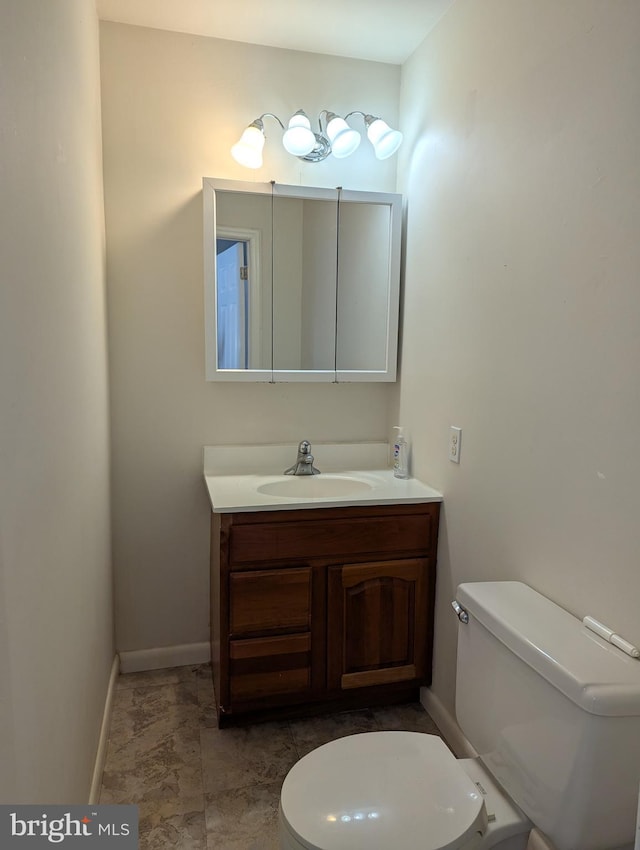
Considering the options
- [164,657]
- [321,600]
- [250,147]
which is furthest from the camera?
[164,657]

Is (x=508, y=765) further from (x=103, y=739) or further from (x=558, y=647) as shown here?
(x=103, y=739)

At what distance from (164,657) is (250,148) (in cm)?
202

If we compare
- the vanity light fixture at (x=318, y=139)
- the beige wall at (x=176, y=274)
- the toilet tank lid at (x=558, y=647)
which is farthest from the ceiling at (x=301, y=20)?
the toilet tank lid at (x=558, y=647)

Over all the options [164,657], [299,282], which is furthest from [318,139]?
[164,657]

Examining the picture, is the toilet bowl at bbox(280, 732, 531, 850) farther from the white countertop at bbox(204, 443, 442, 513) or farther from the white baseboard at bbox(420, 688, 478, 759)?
the white countertop at bbox(204, 443, 442, 513)

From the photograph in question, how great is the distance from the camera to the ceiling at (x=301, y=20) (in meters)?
1.84

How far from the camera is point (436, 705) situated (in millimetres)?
1963

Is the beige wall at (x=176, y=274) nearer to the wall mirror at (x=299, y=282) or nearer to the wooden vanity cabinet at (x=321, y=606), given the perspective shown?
the wall mirror at (x=299, y=282)

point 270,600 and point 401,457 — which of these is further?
point 401,457

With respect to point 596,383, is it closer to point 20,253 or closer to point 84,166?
point 20,253

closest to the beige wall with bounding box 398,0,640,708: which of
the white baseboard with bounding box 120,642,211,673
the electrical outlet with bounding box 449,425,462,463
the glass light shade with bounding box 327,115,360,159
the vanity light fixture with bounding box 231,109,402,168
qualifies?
the electrical outlet with bounding box 449,425,462,463

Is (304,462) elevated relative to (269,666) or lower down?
elevated

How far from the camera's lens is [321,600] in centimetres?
188

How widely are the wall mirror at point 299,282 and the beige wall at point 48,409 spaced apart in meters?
0.51
